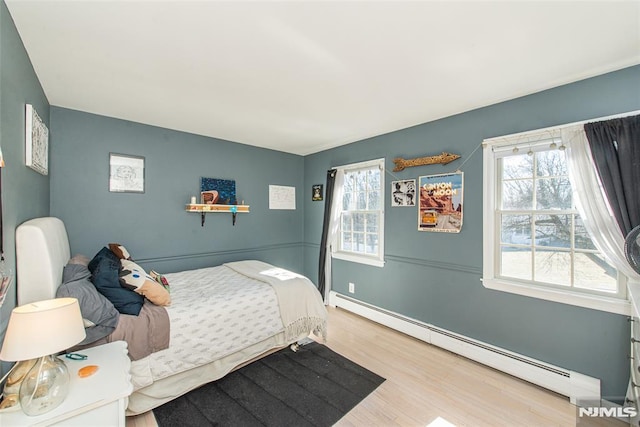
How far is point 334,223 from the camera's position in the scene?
3.88 metres

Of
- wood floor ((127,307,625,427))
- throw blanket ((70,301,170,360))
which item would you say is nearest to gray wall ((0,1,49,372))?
throw blanket ((70,301,170,360))

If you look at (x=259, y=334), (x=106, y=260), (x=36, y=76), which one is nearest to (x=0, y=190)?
(x=106, y=260)

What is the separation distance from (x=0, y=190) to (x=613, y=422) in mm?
3748

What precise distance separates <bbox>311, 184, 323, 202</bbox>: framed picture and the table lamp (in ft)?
11.0

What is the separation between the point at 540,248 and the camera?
2203 millimetres

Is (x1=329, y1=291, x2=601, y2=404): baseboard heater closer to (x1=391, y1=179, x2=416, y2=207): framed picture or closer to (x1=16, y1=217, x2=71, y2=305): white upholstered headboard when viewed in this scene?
(x1=391, y1=179, x2=416, y2=207): framed picture

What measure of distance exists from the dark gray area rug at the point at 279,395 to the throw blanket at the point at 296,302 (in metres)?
0.29

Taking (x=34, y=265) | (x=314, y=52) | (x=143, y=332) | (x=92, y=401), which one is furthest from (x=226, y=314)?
(x=314, y=52)

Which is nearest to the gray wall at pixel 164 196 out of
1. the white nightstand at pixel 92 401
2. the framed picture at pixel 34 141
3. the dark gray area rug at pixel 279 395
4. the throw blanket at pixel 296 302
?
the framed picture at pixel 34 141

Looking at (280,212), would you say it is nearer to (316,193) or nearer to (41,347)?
(316,193)

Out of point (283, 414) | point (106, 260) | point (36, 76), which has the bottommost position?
point (283, 414)

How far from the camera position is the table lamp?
1.02m

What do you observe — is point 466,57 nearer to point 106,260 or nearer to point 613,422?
point 613,422

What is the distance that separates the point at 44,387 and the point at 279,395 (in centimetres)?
143
